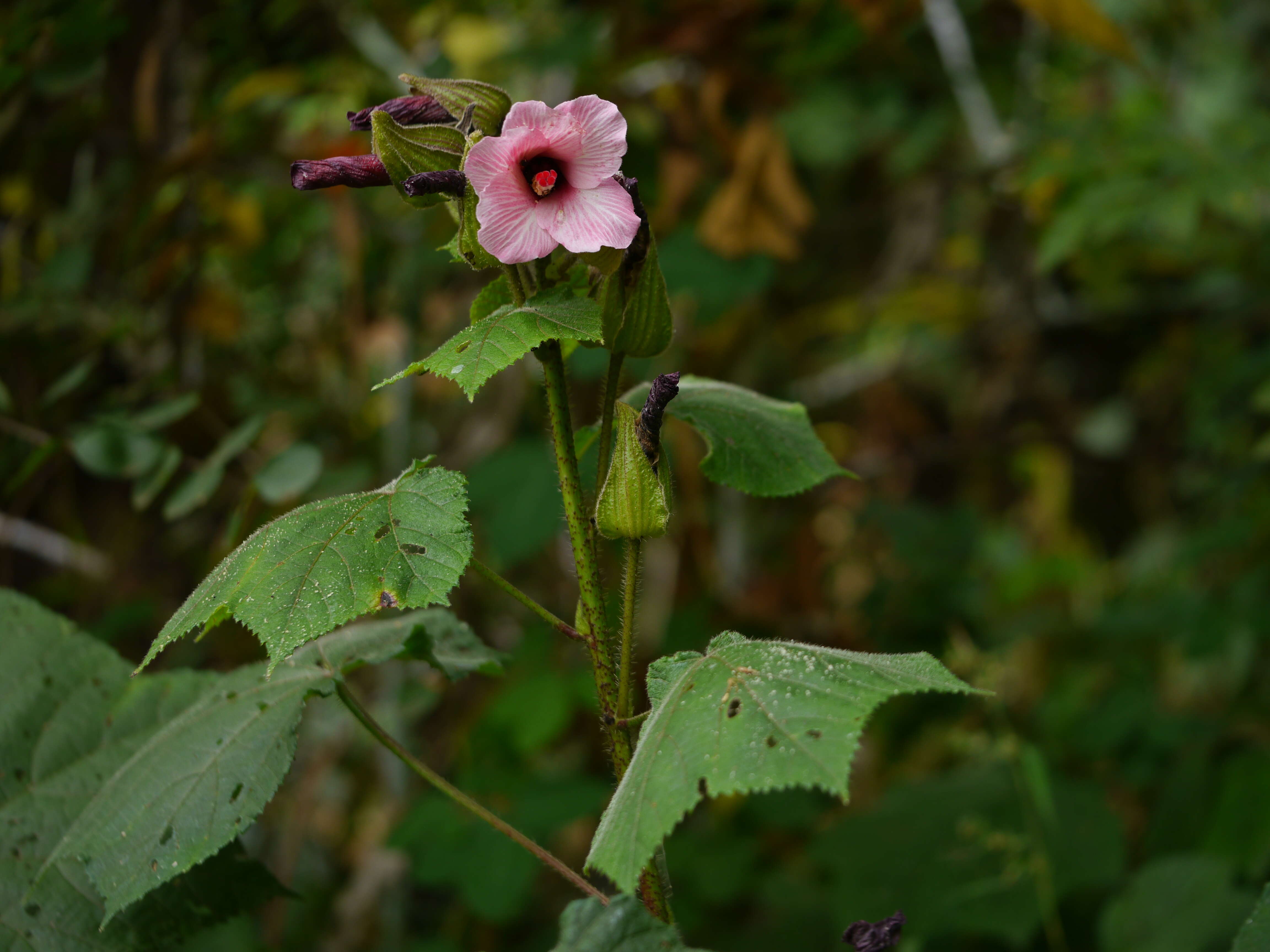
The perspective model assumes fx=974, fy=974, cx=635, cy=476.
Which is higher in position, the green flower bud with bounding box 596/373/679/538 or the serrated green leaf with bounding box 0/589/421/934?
the green flower bud with bounding box 596/373/679/538

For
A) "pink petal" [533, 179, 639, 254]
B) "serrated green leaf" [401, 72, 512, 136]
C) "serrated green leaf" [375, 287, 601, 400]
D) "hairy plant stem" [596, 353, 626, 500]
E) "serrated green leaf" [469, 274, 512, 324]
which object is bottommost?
"hairy plant stem" [596, 353, 626, 500]

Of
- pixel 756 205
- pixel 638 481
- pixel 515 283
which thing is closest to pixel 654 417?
pixel 638 481

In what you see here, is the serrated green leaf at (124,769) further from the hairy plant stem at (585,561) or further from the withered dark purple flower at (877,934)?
the withered dark purple flower at (877,934)

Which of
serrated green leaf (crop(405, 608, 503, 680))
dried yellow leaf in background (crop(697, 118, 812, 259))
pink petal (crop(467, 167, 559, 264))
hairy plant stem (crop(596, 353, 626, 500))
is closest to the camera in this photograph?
pink petal (crop(467, 167, 559, 264))

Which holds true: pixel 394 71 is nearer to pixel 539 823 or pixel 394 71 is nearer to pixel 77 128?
pixel 77 128

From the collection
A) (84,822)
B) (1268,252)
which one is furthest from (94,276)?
(1268,252)

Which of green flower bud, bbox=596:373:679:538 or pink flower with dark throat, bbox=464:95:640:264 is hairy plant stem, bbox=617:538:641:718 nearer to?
green flower bud, bbox=596:373:679:538

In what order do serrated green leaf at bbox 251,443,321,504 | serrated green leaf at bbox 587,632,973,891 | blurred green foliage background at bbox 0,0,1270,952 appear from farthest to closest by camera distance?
blurred green foliage background at bbox 0,0,1270,952
serrated green leaf at bbox 251,443,321,504
serrated green leaf at bbox 587,632,973,891

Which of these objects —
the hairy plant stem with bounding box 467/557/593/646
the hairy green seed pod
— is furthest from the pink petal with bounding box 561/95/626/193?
the hairy plant stem with bounding box 467/557/593/646

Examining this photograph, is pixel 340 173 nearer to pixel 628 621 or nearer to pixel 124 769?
pixel 628 621
